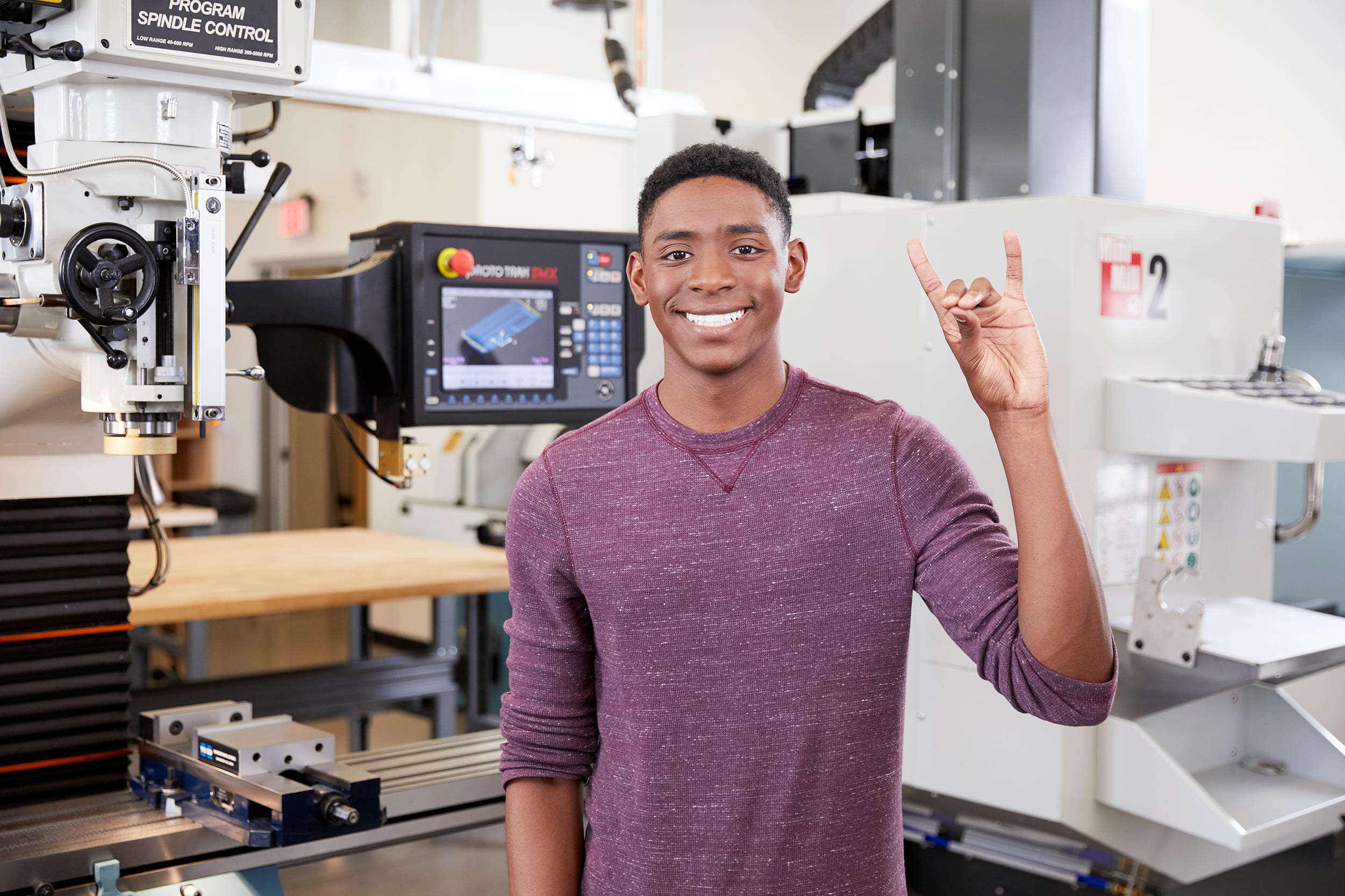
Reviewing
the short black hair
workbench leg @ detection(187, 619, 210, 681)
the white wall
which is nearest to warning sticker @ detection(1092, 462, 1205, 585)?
the short black hair

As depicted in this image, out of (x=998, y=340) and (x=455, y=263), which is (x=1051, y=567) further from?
(x=455, y=263)

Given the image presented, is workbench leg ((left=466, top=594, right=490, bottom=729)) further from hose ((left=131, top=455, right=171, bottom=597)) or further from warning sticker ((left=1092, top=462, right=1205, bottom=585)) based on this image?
warning sticker ((left=1092, top=462, right=1205, bottom=585))

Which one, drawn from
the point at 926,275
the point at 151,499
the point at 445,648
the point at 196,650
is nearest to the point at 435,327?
the point at 151,499

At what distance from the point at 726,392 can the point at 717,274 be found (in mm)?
128

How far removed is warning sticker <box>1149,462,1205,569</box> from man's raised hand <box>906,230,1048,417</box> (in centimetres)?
121

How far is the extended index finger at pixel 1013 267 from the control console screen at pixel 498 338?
100cm

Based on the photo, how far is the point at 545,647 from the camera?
134 cm

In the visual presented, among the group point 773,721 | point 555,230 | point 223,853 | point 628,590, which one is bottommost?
point 223,853

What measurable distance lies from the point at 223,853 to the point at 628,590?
0.67 meters

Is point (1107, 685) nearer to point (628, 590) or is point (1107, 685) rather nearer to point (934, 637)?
point (628, 590)

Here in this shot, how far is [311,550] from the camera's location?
12.6ft

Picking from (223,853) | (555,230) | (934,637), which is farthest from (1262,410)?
(223,853)

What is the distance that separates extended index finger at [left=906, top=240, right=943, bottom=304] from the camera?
116 centimetres

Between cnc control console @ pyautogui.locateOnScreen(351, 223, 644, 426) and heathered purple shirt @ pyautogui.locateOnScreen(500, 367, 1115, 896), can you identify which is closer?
heathered purple shirt @ pyautogui.locateOnScreen(500, 367, 1115, 896)
